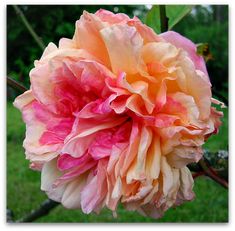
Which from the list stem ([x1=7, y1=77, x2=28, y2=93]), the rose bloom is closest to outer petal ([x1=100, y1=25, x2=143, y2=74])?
the rose bloom

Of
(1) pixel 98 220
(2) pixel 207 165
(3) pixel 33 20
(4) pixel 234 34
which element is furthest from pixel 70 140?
(1) pixel 98 220

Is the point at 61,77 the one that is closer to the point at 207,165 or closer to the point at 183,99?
the point at 183,99

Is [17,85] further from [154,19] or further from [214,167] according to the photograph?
[214,167]

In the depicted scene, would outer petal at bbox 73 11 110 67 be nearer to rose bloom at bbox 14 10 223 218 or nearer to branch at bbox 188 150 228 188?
rose bloom at bbox 14 10 223 218

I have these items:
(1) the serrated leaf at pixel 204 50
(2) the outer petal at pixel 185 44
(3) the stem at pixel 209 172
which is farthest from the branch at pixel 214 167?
(2) the outer petal at pixel 185 44

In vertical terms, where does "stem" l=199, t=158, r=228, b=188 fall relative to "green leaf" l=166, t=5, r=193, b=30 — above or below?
below

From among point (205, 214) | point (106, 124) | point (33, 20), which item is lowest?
point (205, 214)

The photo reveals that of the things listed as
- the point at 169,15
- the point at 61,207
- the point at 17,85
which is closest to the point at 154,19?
the point at 169,15
